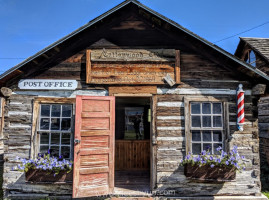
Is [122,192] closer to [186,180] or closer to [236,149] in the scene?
[186,180]

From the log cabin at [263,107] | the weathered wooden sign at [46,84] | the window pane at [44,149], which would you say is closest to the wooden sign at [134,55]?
the weathered wooden sign at [46,84]

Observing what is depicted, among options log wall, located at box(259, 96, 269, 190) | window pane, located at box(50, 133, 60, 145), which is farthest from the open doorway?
log wall, located at box(259, 96, 269, 190)

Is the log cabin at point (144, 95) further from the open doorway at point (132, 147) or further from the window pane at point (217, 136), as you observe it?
the open doorway at point (132, 147)

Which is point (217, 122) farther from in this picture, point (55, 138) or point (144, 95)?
point (55, 138)

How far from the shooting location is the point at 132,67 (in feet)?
18.4

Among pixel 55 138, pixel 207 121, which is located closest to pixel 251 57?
pixel 207 121

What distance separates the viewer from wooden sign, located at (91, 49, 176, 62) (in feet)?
18.4

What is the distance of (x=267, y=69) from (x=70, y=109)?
9673mm

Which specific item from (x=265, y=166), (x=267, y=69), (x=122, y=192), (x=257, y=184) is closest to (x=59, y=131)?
(x=122, y=192)

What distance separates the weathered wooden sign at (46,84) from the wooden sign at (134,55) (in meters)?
0.92

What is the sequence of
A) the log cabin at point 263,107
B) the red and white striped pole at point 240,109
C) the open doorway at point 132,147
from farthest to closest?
the log cabin at point 263,107
the open doorway at point 132,147
the red and white striped pole at point 240,109

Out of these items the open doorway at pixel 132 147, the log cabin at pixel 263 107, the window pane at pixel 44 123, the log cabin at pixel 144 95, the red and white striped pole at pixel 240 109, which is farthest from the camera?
the log cabin at pixel 263 107

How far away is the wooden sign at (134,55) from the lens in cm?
560

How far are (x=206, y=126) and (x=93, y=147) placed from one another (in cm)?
304
